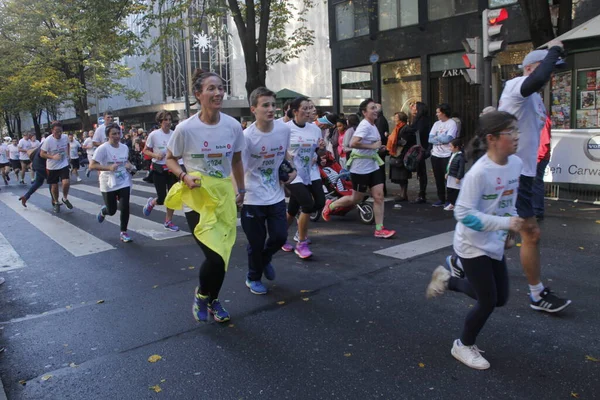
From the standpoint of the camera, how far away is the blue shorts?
4.16m

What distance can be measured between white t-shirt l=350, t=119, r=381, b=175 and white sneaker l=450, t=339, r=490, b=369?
3.82m

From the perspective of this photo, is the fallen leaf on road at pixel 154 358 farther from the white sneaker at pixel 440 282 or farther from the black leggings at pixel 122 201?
the black leggings at pixel 122 201

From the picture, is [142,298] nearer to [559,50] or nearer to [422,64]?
[559,50]

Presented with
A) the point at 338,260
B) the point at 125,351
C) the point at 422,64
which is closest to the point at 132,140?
the point at 422,64

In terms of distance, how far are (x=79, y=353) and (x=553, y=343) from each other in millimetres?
3381

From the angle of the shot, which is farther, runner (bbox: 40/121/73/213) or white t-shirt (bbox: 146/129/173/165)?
runner (bbox: 40/121/73/213)

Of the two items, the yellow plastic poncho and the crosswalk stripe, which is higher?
the yellow plastic poncho

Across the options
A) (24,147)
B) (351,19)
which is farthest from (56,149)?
(351,19)

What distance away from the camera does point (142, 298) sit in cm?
505

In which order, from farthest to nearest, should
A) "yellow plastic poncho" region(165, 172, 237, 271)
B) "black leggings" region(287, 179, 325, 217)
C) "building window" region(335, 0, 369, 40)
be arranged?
"building window" region(335, 0, 369, 40), "black leggings" region(287, 179, 325, 217), "yellow plastic poncho" region(165, 172, 237, 271)

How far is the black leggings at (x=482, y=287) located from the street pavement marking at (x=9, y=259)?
572 centimetres

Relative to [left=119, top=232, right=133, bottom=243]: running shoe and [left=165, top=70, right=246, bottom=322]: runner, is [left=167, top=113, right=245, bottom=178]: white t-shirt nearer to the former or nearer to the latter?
[left=165, top=70, right=246, bottom=322]: runner

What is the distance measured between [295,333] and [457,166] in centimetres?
559

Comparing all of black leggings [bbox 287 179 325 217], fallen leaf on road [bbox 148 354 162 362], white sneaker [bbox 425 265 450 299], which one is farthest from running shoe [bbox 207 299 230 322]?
black leggings [bbox 287 179 325 217]
